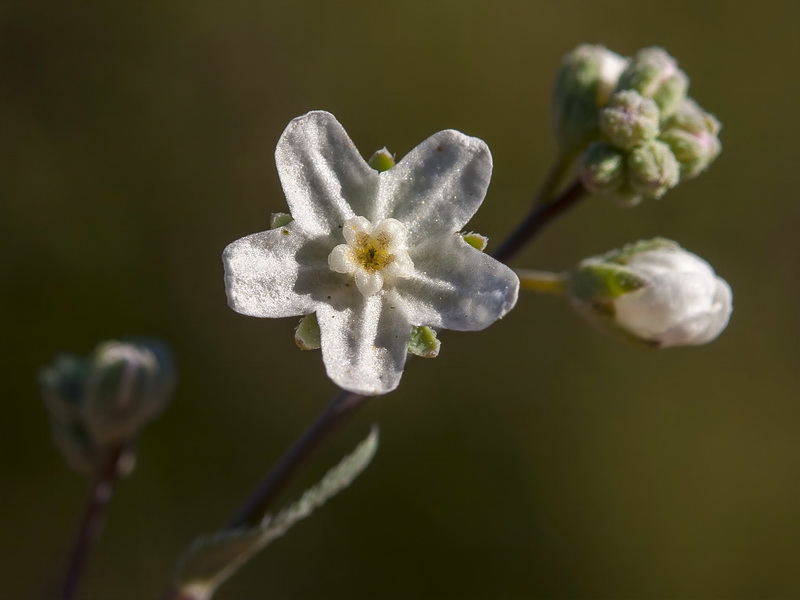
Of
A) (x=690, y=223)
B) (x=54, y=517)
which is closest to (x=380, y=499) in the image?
(x=54, y=517)

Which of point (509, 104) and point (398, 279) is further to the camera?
point (509, 104)

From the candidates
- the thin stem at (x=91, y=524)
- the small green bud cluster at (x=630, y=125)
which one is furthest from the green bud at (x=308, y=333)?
the thin stem at (x=91, y=524)

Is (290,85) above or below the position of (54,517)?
above

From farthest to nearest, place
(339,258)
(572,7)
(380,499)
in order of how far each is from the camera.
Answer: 1. (572,7)
2. (380,499)
3. (339,258)

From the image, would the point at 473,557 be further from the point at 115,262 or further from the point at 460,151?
the point at 460,151

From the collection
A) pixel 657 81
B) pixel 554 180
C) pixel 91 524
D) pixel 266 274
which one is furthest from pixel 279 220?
pixel 91 524

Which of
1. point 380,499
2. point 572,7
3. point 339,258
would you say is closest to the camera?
point 339,258

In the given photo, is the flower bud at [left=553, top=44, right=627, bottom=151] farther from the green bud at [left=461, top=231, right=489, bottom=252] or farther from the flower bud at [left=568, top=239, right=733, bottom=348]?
the green bud at [left=461, top=231, right=489, bottom=252]
